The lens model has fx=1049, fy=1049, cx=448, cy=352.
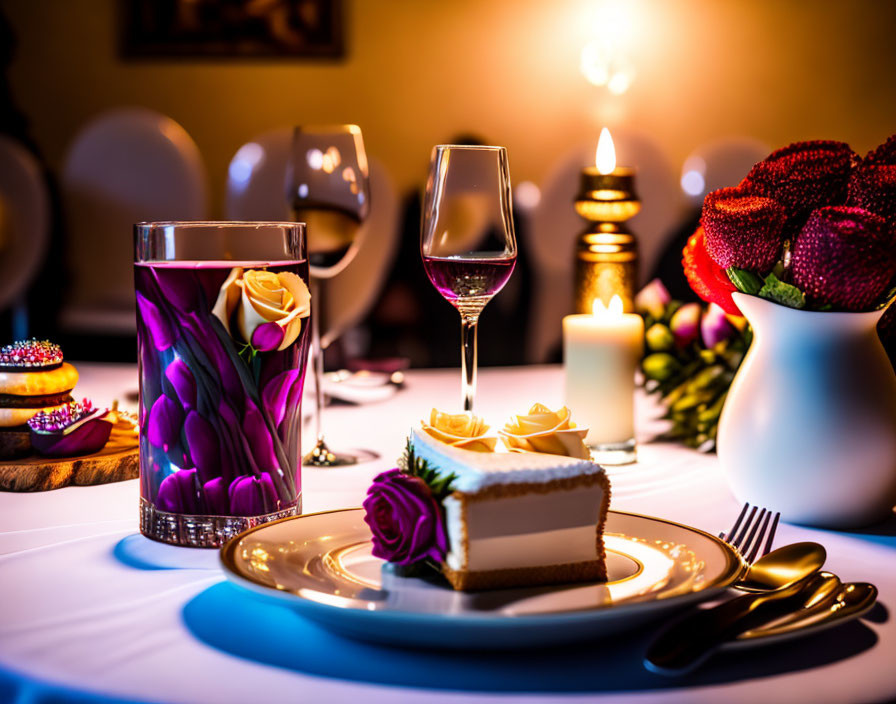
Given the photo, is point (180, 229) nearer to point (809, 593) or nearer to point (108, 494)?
point (108, 494)

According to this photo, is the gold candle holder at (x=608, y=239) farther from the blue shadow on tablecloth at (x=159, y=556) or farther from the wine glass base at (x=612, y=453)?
the blue shadow on tablecloth at (x=159, y=556)

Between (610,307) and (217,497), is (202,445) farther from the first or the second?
(610,307)

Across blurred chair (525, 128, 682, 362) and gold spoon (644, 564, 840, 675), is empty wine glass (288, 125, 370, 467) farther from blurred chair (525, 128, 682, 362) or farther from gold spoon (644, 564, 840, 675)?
blurred chair (525, 128, 682, 362)

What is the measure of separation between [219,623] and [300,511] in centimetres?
19

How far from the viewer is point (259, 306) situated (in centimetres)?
70

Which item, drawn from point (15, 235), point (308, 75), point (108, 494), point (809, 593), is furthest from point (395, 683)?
point (308, 75)

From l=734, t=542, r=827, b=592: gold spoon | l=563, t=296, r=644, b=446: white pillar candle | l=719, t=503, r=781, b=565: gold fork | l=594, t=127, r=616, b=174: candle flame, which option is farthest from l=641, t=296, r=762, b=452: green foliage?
l=734, t=542, r=827, b=592: gold spoon

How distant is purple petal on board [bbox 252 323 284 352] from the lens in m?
0.71

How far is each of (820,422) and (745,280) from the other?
12 centimetres

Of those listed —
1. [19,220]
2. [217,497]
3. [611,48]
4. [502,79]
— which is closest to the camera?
[217,497]

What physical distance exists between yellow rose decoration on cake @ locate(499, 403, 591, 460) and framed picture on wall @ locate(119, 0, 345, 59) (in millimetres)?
4613

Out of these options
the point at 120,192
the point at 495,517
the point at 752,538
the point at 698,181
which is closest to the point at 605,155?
the point at 752,538

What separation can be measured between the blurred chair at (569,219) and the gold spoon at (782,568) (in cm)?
351

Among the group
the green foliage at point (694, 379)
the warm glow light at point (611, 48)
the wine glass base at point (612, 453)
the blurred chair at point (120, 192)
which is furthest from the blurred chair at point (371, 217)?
the wine glass base at point (612, 453)
